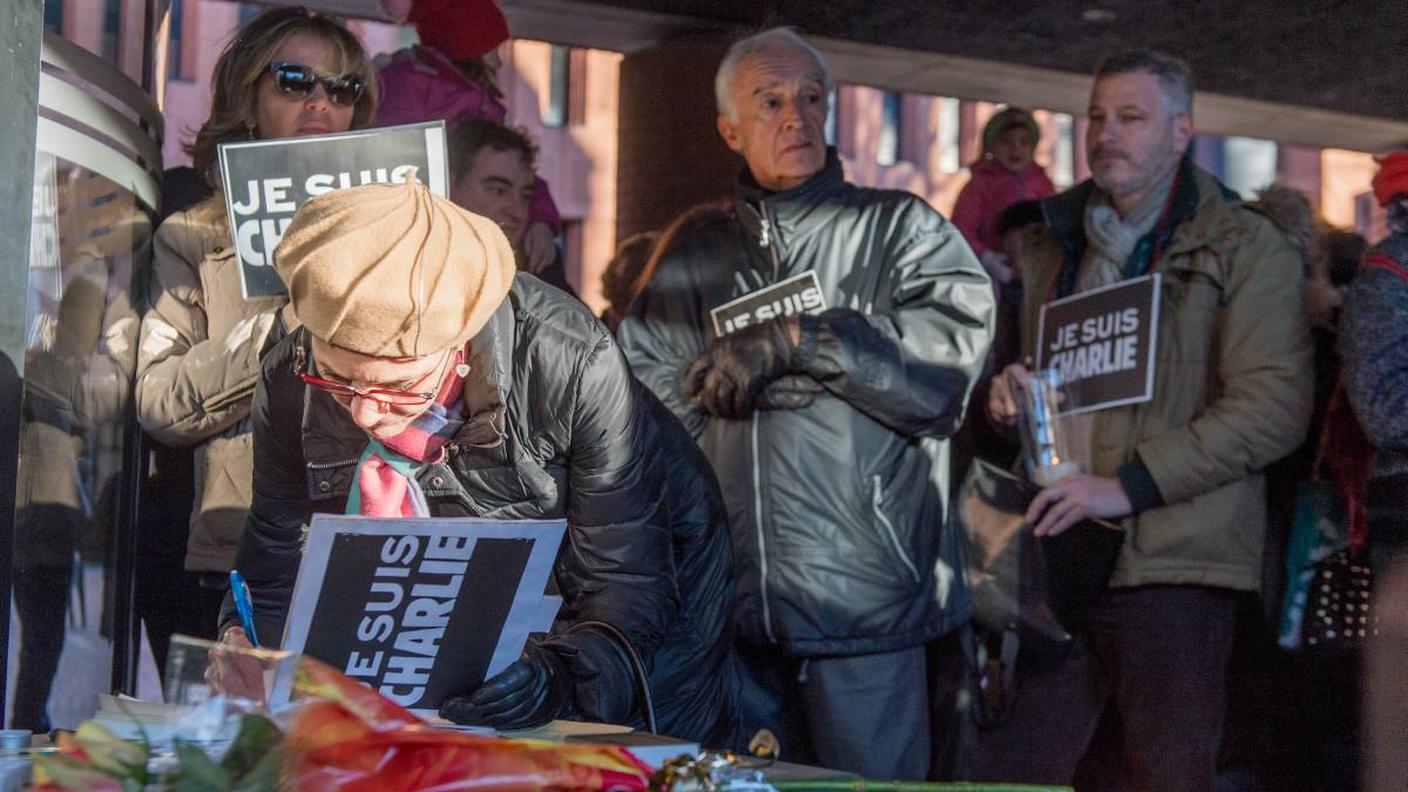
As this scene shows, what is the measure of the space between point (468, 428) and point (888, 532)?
138 centimetres

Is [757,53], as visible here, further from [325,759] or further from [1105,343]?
[325,759]

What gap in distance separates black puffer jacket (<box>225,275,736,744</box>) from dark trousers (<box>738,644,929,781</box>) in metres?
0.96

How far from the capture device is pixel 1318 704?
160 inches

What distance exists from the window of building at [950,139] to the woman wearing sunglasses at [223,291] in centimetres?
980

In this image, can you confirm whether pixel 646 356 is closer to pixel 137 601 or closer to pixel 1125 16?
pixel 137 601

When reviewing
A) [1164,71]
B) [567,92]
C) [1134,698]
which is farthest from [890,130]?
[1134,698]

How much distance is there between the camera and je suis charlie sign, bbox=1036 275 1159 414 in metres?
3.72

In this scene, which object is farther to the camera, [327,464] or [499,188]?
[499,188]

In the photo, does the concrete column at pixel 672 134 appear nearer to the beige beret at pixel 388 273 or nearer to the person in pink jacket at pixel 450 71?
the person in pink jacket at pixel 450 71

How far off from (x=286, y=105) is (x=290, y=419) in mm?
1016

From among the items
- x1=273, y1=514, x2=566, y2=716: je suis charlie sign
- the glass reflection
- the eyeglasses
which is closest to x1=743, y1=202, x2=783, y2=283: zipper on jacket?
the glass reflection

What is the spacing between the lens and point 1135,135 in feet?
12.8

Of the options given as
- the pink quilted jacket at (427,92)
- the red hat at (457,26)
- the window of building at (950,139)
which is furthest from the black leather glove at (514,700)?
the window of building at (950,139)

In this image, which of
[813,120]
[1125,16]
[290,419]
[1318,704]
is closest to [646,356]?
[813,120]
